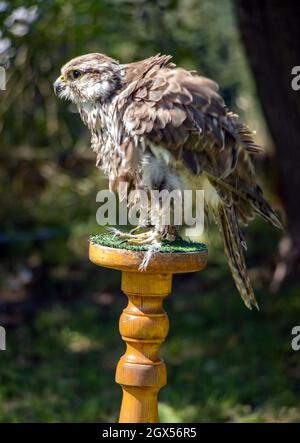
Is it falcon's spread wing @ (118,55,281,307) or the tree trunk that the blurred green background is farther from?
falcon's spread wing @ (118,55,281,307)

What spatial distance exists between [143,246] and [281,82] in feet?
8.02

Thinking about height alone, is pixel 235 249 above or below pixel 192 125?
below

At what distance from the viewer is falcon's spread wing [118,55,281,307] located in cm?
278

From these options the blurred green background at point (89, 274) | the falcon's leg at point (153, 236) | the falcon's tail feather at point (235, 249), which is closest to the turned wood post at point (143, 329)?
the falcon's leg at point (153, 236)

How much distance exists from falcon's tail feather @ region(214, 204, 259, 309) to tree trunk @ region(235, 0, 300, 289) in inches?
72.2

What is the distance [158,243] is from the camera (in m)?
2.77

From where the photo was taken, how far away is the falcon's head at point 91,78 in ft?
9.68

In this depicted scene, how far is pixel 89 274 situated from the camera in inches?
230

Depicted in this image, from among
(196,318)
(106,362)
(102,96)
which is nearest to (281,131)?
(196,318)

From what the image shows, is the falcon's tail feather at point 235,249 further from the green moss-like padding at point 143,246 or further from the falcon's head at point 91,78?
the falcon's head at point 91,78

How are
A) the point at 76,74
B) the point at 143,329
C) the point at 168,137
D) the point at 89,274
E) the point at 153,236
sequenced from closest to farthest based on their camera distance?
the point at 143,329 → the point at 168,137 → the point at 153,236 → the point at 76,74 → the point at 89,274

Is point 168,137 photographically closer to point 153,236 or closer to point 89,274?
point 153,236

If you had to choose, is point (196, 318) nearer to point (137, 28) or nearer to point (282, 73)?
point (282, 73)

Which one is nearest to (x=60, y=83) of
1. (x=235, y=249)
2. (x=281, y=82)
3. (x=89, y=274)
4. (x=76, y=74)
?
(x=76, y=74)
